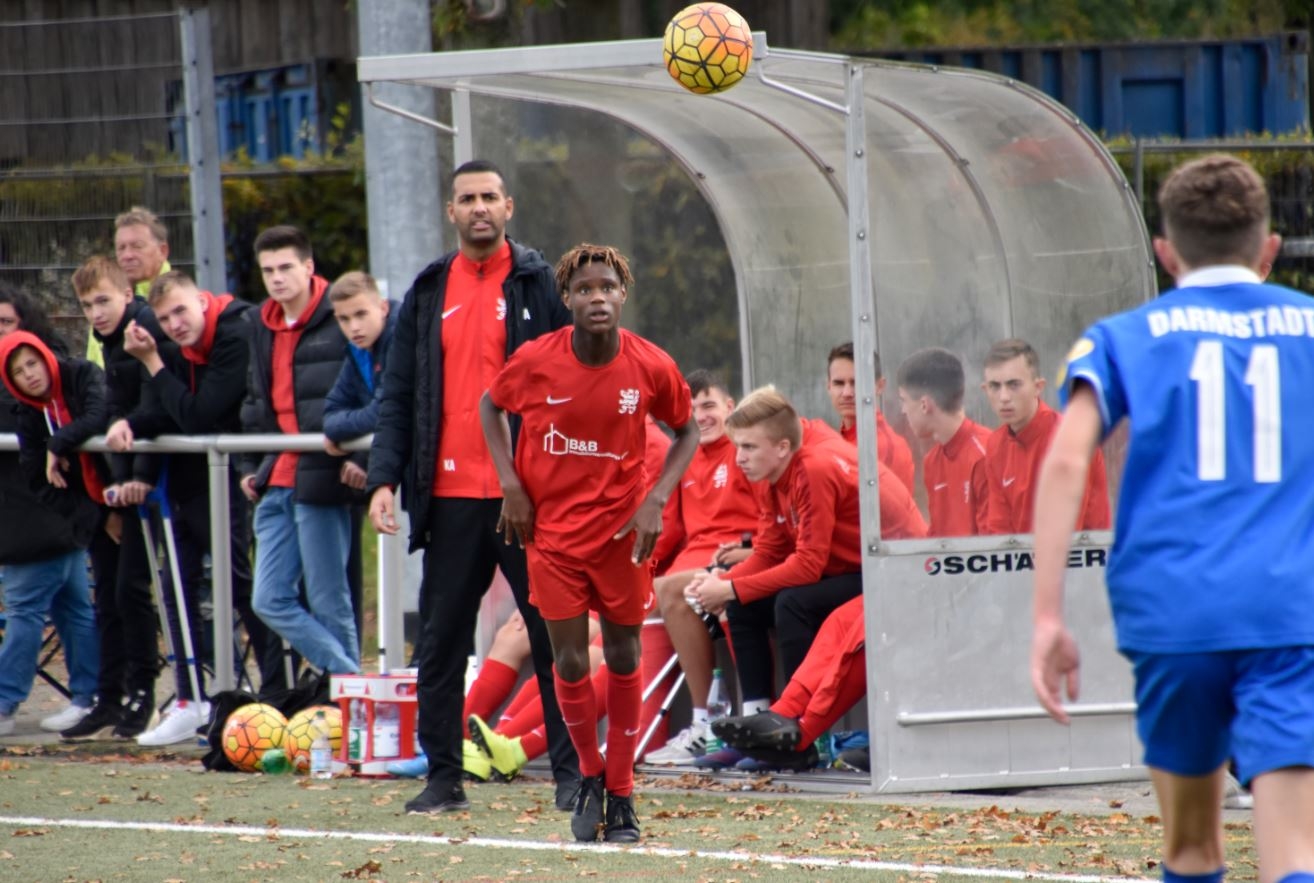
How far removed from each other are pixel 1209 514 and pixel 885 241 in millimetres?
4290

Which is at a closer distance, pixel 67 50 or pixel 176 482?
pixel 176 482

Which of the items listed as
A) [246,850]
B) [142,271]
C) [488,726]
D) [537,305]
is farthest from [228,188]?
[246,850]

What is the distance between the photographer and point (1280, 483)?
3703mm

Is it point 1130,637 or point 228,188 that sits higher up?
point 228,188

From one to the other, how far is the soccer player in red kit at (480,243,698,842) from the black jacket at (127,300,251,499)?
2.99 m

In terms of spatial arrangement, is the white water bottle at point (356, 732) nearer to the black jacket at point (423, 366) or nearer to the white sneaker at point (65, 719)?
the black jacket at point (423, 366)

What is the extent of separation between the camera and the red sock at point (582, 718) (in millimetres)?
6539

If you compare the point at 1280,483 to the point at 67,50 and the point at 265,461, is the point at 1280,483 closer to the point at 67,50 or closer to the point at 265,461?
the point at 265,461

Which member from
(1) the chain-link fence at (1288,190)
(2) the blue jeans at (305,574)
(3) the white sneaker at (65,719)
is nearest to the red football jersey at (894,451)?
(2) the blue jeans at (305,574)

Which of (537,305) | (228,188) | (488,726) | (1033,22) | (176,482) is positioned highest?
(1033,22)

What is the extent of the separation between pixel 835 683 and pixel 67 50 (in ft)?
21.3

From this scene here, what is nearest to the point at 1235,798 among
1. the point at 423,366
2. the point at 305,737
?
the point at 423,366

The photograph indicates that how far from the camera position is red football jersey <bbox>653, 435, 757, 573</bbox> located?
8805 millimetres

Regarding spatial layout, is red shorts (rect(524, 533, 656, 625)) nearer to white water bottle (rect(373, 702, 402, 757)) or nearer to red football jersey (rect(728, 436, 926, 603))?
red football jersey (rect(728, 436, 926, 603))
